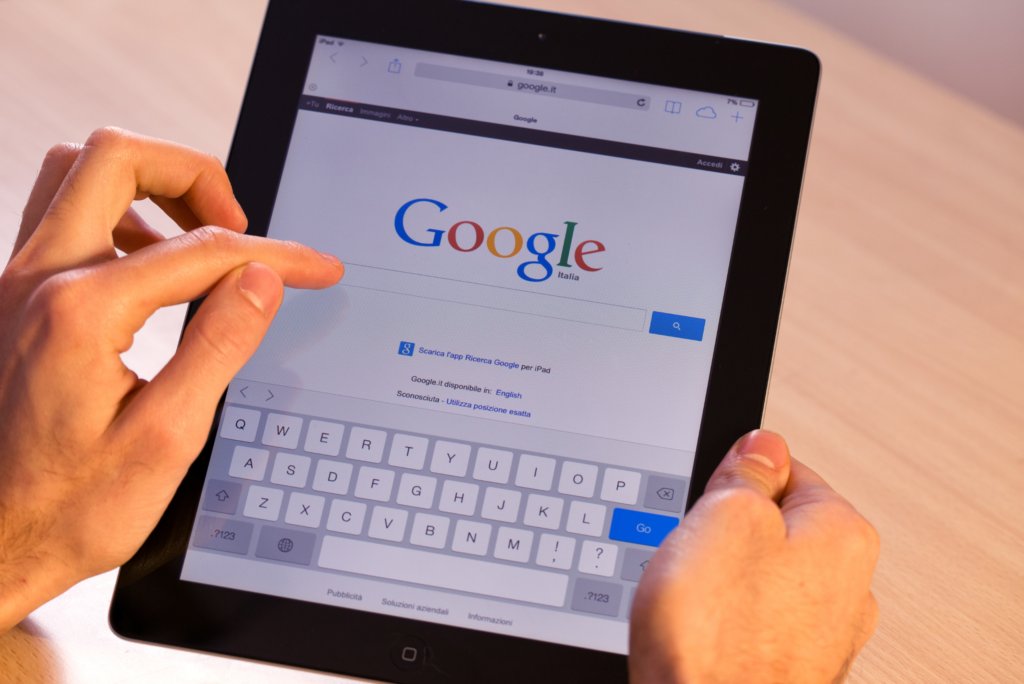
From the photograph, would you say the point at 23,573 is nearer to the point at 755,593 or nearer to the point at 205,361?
the point at 205,361

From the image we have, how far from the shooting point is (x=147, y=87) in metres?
0.93

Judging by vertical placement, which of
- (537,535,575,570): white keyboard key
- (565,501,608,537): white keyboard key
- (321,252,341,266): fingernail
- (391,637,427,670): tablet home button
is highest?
(321,252,341,266): fingernail

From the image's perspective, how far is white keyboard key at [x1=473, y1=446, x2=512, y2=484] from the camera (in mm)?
574

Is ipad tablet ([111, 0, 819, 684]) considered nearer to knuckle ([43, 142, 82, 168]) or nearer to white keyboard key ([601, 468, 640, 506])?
white keyboard key ([601, 468, 640, 506])

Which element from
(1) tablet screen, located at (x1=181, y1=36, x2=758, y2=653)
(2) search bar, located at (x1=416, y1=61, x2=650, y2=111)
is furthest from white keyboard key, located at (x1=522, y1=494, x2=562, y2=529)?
(2) search bar, located at (x1=416, y1=61, x2=650, y2=111)

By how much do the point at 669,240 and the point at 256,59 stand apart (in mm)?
366

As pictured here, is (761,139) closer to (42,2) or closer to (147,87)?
(147,87)

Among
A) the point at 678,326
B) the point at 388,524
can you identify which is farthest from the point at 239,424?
the point at 678,326

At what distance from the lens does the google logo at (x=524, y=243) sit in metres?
0.60

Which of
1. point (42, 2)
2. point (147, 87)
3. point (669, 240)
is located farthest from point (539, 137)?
point (42, 2)

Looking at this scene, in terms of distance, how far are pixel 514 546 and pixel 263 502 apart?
0.62 ft

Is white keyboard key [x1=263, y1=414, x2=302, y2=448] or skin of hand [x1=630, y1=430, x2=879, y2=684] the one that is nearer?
skin of hand [x1=630, y1=430, x2=879, y2=684]

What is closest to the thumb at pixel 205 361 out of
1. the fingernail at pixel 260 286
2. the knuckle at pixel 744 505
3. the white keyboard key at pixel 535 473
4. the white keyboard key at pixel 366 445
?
the fingernail at pixel 260 286

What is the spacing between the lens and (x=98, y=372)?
496 millimetres
